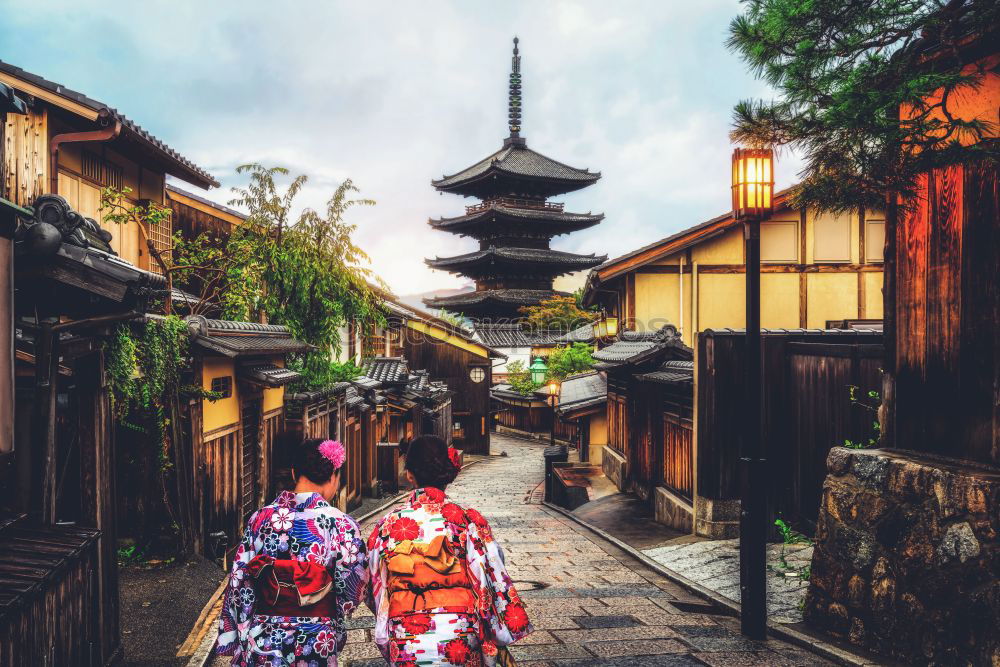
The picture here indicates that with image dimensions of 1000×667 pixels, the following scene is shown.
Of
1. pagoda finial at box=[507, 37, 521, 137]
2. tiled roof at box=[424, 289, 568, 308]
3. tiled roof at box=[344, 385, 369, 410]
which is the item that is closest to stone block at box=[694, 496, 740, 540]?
tiled roof at box=[344, 385, 369, 410]

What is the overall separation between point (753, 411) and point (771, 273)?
11.8m

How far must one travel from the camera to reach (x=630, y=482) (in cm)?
1625

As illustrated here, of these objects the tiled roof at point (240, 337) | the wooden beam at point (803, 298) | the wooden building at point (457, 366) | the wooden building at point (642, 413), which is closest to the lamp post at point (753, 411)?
the wooden building at point (642, 413)

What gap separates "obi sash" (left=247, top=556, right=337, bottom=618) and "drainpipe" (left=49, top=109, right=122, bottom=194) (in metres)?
9.73

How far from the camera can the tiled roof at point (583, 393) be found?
20953 mm

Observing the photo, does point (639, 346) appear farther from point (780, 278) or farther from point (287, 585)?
point (287, 585)

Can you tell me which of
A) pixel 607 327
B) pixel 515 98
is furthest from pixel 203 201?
pixel 515 98

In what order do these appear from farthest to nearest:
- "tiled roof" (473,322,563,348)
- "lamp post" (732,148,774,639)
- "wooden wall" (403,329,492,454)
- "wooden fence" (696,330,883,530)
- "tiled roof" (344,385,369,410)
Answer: "tiled roof" (473,322,563,348), "wooden wall" (403,329,492,454), "tiled roof" (344,385,369,410), "wooden fence" (696,330,883,530), "lamp post" (732,148,774,639)

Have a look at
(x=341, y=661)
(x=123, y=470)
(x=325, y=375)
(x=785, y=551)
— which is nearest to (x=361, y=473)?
(x=325, y=375)

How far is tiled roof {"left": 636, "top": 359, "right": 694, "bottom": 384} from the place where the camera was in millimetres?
11552

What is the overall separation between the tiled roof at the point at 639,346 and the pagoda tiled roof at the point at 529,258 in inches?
982

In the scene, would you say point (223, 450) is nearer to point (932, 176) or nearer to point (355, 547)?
point (355, 547)

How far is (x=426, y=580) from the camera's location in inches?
143

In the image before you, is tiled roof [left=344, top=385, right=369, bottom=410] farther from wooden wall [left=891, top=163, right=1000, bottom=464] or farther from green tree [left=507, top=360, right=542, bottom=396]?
green tree [left=507, top=360, right=542, bottom=396]
